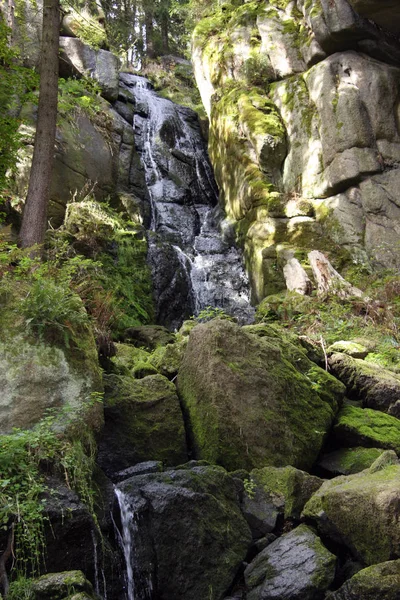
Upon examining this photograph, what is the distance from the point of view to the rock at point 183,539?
416 cm

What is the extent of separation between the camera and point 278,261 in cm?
1324

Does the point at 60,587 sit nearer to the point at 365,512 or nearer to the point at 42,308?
the point at 365,512

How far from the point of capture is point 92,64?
1761 cm

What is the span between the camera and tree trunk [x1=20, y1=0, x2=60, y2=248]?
8383mm

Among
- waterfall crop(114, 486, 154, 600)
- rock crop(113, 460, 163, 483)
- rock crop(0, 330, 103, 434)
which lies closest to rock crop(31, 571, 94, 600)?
waterfall crop(114, 486, 154, 600)

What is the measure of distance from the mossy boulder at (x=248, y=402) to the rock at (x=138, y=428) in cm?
23

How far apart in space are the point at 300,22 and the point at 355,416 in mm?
14499

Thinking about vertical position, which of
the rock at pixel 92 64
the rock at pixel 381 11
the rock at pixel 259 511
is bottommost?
the rock at pixel 259 511

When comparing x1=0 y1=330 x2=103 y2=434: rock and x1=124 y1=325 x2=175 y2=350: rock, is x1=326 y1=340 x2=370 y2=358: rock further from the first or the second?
x1=0 y1=330 x2=103 y2=434: rock

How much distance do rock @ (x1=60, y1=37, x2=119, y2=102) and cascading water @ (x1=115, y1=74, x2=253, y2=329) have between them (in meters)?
1.76

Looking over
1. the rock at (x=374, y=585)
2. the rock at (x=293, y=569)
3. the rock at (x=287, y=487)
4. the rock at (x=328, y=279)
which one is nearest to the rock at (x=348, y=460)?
the rock at (x=287, y=487)

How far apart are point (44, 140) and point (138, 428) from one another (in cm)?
560

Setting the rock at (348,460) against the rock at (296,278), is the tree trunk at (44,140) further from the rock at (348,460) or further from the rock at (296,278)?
the rock at (296,278)

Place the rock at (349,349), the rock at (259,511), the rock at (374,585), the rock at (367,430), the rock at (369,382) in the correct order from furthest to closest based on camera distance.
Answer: the rock at (349,349)
the rock at (369,382)
the rock at (367,430)
the rock at (259,511)
the rock at (374,585)
